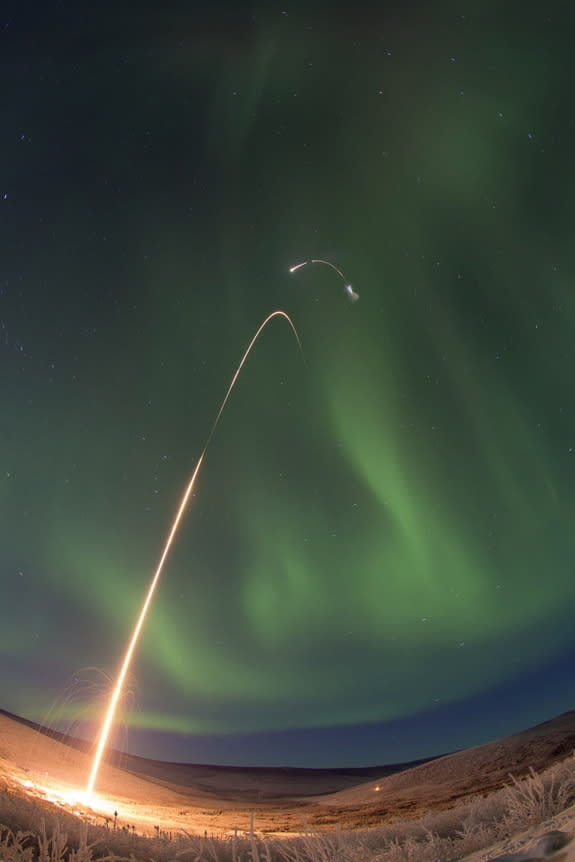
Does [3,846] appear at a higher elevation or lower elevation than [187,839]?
higher

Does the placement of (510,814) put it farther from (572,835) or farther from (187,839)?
(187,839)

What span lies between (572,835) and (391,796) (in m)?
45.4

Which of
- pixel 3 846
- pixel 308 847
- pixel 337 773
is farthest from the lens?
pixel 337 773

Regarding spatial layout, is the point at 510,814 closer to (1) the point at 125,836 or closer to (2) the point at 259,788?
(1) the point at 125,836

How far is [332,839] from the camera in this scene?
228 inches

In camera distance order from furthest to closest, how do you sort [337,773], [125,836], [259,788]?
[337,773]
[259,788]
[125,836]

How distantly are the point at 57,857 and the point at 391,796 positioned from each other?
4375 cm

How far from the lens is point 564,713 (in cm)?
5572

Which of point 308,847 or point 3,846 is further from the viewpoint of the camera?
point 308,847

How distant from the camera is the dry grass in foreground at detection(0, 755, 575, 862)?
4520mm

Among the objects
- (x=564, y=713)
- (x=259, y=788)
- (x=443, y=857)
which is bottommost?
(x=259, y=788)

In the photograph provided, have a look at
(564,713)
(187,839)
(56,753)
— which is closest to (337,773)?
(564,713)

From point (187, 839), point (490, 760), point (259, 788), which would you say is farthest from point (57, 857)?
point (259, 788)

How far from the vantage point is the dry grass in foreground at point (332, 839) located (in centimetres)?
452
